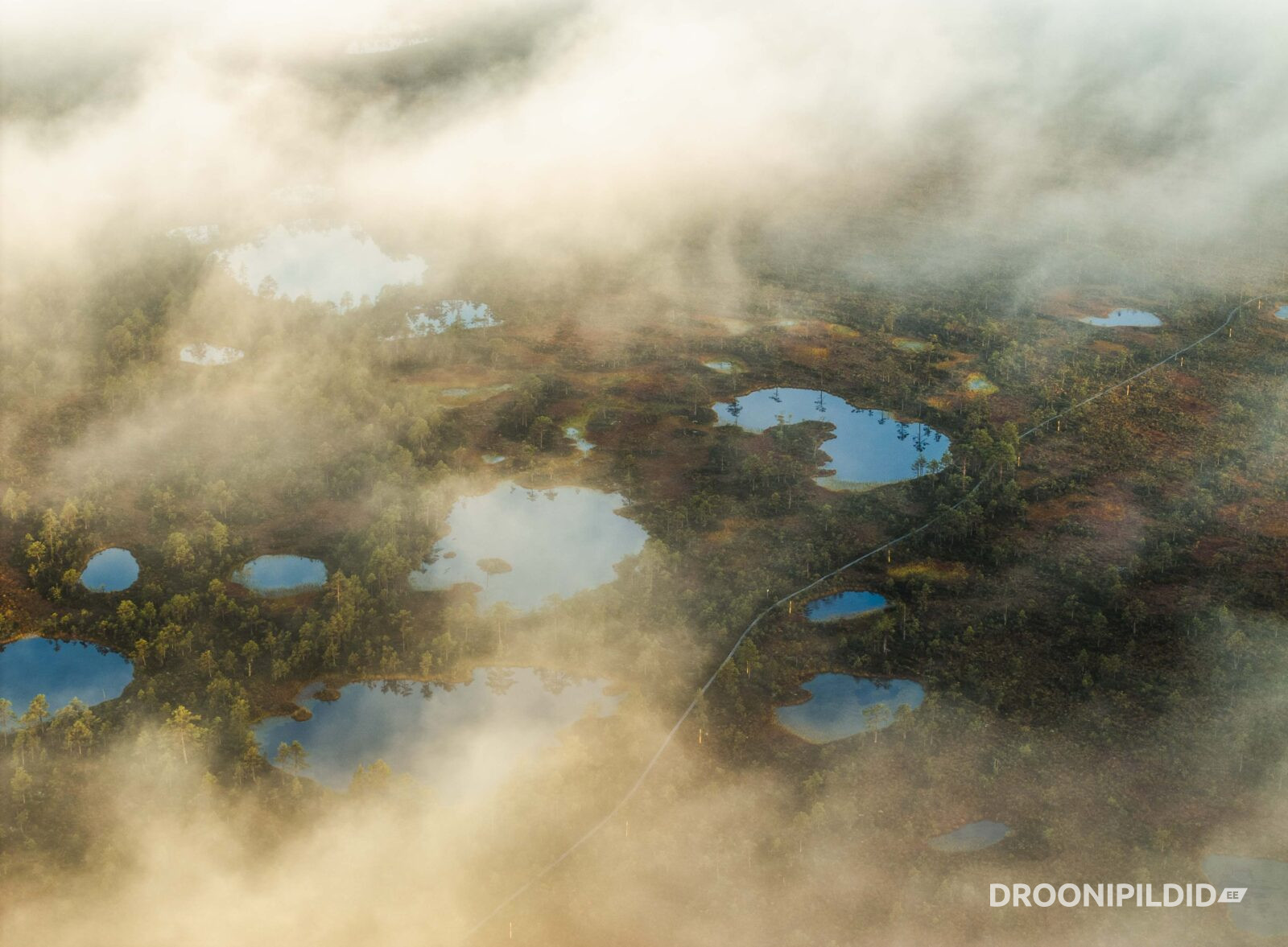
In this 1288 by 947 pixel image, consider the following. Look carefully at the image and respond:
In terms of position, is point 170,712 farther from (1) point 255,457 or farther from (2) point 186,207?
(2) point 186,207

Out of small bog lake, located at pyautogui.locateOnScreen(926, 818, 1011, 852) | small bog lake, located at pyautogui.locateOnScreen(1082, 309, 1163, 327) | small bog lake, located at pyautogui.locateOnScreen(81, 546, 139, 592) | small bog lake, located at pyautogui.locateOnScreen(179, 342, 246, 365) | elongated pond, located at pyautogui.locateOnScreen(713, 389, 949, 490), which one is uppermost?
small bog lake, located at pyautogui.locateOnScreen(81, 546, 139, 592)

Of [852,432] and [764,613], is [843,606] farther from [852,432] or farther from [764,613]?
[852,432]

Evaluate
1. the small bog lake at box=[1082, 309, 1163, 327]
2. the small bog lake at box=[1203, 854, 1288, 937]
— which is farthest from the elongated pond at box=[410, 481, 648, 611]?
the small bog lake at box=[1082, 309, 1163, 327]

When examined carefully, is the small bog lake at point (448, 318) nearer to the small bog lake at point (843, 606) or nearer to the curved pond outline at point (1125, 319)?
the small bog lake at point (843, 606)

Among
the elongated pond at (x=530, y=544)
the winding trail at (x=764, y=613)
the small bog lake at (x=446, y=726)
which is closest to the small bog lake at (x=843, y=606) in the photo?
the winding trail at (x=764, y=613)

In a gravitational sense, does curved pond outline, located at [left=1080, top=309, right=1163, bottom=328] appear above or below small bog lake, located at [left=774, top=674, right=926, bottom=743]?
below

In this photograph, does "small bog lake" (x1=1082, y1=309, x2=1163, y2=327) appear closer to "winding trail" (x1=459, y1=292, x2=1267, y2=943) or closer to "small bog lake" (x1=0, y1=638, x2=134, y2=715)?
"winding trail" (x1=459, y1=292, x2=1267, y2=943)

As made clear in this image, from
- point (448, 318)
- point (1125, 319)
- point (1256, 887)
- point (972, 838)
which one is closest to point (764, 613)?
point (972, 838)
